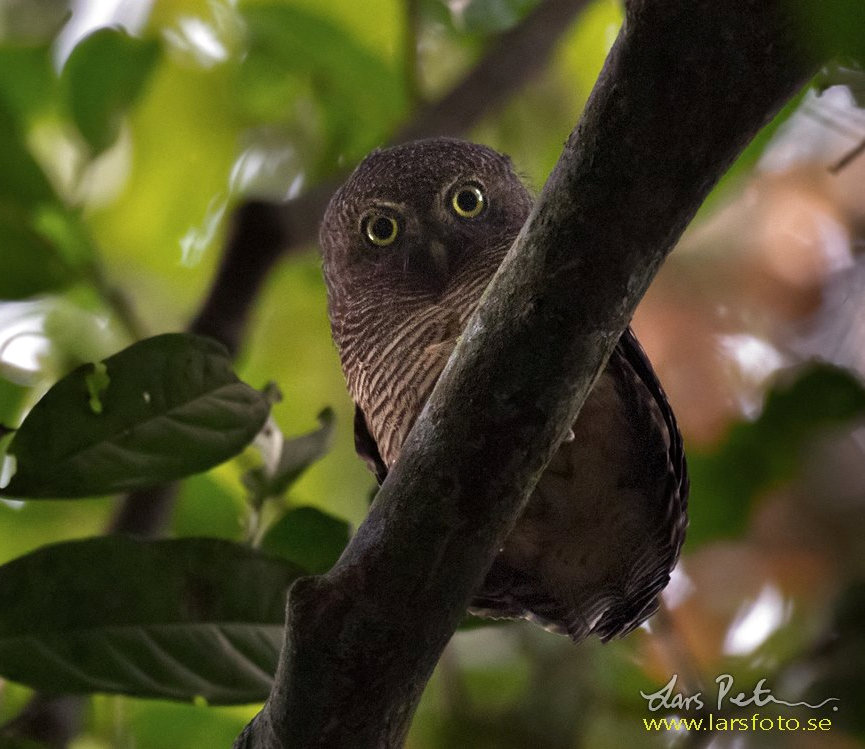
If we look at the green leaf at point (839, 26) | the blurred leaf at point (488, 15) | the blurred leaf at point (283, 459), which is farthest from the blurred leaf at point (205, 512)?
the green leaf at point (839, 26)

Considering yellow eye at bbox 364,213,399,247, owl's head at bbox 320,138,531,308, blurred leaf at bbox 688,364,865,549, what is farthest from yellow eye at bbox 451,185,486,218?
blurred leaf at bbox 688,364,865,549

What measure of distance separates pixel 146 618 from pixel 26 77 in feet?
6.21

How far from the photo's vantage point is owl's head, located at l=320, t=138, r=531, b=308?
2160 millimetres

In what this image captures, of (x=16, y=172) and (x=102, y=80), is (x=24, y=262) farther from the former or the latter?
(x=102, y=80)

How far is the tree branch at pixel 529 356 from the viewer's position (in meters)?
1.04

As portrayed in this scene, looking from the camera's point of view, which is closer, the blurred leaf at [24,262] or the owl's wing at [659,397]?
the owl's wing at [659,397]

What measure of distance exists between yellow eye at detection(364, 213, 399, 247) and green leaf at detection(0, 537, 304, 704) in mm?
771

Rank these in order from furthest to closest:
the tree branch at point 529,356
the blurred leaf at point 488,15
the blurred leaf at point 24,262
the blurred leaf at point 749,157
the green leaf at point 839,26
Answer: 1. the blurred leaf at point 488,15
2. the blurred leaf at point 24,262
3. the blurred leaf at point 749,157
4. the tree branch at point 529,356
5. the green leaf at point 839,26

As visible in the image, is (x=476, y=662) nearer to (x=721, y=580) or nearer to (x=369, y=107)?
(x=721, y=580)

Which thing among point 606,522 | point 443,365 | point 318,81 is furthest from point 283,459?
point 318,81

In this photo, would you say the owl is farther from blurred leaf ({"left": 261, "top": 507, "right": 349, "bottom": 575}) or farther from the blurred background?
the blurred background

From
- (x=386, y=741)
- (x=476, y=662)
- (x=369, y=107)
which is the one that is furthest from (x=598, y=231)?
(x=369, y=107)

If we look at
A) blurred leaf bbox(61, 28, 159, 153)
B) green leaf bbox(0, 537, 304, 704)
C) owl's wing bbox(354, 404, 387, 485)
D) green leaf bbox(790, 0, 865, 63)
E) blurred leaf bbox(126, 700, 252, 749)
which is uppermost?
green leaf bbox(790, 0, 865, 63)

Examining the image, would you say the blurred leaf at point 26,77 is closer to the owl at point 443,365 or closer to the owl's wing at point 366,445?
the owl at point 443,365
